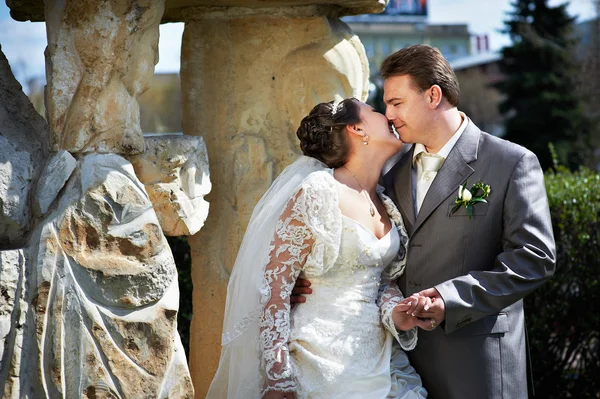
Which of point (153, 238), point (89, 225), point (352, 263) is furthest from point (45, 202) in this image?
point (352, 263)

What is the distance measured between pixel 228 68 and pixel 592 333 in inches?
122

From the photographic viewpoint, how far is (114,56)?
2910 mm

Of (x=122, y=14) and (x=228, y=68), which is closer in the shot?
(x=122, y=14)

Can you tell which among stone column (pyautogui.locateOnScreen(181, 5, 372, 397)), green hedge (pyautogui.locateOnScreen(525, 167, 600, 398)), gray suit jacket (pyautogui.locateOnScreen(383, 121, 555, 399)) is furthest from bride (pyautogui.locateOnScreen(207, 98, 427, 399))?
green hedge (pyautogui.locateOnScreen(525, 167, 600, 398))

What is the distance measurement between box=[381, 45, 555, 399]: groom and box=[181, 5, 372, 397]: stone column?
0.60 metres

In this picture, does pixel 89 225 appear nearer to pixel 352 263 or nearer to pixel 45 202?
pixel 45 202

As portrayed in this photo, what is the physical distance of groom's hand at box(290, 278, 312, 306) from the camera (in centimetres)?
312

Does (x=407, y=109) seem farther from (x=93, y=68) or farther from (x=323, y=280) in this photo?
(x=93, y=68)

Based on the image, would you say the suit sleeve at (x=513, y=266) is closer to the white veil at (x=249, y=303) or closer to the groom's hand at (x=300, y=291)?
the groom's hand at (x=300, y=291)

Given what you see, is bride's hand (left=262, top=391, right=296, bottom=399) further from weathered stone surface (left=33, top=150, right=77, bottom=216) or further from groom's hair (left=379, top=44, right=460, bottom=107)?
groom's hair (left=379, top=44, right=460, bottom=107)

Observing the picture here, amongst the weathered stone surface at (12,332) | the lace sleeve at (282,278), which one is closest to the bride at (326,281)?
the lace sleeve at (282,278)

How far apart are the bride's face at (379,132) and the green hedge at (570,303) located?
2390 mm

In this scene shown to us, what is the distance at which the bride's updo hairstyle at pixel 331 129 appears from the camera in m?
3.21

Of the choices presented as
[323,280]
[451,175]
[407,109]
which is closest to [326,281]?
[323,280]
